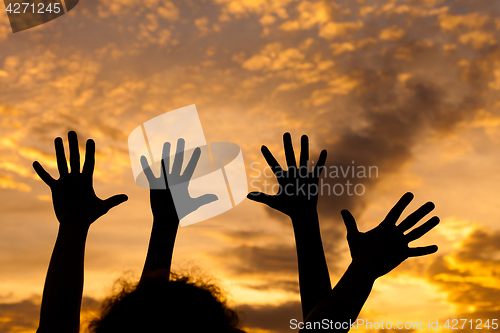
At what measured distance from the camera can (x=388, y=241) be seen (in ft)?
9.12

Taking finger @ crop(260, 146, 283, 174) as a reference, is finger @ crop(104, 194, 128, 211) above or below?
below

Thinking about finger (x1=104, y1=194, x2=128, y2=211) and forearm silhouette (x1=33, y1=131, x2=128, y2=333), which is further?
finger (x1=104, y1=194, x2=128, y2=211)

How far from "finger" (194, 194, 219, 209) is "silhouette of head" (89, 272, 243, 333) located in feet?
6.67

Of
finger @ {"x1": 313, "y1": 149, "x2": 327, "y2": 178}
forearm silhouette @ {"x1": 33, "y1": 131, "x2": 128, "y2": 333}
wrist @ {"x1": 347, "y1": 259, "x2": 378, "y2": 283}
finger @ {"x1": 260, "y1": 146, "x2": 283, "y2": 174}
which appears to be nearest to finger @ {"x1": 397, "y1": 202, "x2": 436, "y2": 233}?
wrist @ {"x1": 347, "y1": 259, "x2": 378, "y2": 283}

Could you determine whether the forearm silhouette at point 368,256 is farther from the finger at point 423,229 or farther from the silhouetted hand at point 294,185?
the silhouetted hand at point 294,185

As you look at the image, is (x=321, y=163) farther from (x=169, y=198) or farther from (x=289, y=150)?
(x=169, y=198)

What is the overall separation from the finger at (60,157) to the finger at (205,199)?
4.66 ft

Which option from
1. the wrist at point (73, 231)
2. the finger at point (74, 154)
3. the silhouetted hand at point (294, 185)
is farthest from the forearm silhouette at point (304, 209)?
the finger at point (74, 154)

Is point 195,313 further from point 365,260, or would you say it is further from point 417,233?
point 417,233

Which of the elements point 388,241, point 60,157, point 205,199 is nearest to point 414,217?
point 388,241

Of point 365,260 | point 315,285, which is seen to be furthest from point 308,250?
point 365,260

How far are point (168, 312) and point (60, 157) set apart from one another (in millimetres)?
2306

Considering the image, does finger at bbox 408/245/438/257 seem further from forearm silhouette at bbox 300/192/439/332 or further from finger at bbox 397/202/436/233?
finger at bbox 397/202/436/233

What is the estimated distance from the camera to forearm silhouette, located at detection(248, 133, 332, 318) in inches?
120
